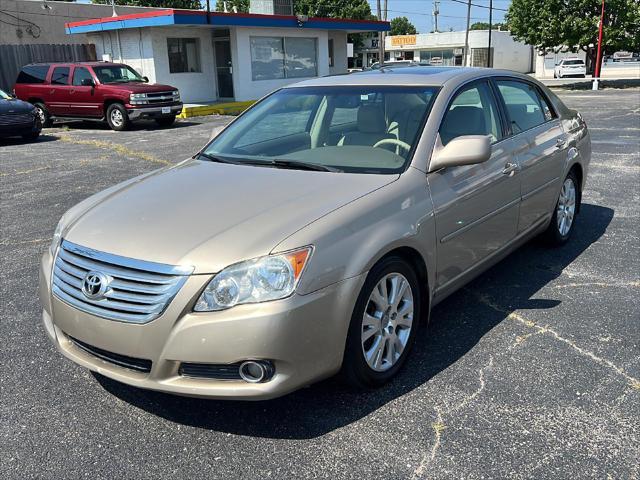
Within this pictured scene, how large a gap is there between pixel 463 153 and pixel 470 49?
64517 millimetres

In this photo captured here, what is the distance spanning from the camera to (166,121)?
57.7 ft

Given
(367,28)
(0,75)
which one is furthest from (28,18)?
(367,28)

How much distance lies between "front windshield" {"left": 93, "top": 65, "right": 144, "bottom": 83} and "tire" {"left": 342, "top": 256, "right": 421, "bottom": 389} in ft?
50.3

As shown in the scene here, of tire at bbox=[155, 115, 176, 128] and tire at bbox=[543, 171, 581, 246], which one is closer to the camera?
tire at bbox=[543, 171, 581, 246]

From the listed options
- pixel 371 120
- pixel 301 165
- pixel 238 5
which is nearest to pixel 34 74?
pixel 371 120

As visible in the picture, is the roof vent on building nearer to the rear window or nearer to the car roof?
the rear window

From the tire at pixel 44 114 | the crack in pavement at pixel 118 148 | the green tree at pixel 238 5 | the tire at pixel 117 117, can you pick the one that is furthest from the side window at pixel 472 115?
the green tree at pixel 238 5

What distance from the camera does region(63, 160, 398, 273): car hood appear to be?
2848 millimetres

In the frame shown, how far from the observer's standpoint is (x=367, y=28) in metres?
27.4

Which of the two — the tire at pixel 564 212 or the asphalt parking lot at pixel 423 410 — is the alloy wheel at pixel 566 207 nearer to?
the tire at pixel 564 212

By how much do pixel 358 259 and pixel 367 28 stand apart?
26292 mm

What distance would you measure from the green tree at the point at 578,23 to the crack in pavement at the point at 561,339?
29120mm

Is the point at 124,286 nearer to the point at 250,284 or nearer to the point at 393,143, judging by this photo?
the point at 250,284

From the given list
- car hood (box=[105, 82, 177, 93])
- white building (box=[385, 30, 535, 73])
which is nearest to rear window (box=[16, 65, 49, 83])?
car hood (box=[105, 82, 177, 93])
